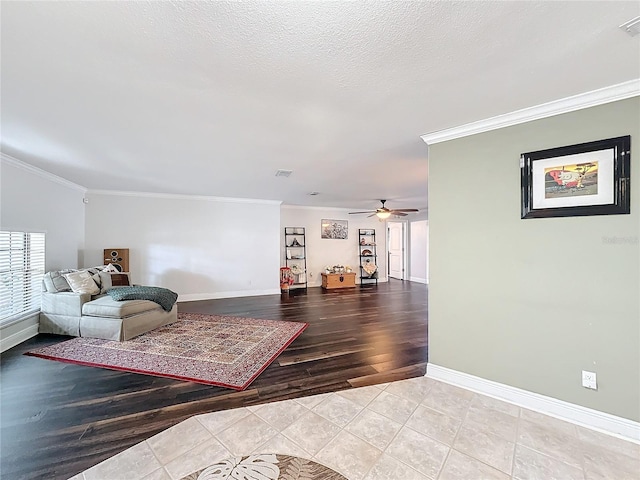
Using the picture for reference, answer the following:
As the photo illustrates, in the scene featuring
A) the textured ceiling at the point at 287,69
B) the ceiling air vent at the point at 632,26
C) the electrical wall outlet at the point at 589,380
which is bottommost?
the electrical wall outlet at the point at 589,380

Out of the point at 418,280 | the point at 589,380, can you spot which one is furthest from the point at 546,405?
the point at 418,280

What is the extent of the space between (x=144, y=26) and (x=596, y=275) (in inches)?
128

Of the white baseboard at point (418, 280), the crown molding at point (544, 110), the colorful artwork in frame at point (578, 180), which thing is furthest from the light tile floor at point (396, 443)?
the white baseboard at point (418, 280)

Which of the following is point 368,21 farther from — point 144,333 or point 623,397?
point 144,333

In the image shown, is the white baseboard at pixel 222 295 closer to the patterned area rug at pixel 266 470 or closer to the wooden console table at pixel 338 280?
the wooden console table at pixel 338 280

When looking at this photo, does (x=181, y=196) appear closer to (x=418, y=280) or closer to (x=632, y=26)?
(x=632, y=26)

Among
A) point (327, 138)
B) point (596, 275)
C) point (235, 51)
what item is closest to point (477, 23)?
point (235, 51)

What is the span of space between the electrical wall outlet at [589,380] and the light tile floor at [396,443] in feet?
1.00

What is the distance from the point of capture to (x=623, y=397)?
1.90 m

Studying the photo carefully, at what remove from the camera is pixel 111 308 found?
12.3ft

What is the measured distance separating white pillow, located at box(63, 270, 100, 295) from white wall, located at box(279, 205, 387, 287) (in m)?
4.40

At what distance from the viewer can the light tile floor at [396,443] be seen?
1.62 m

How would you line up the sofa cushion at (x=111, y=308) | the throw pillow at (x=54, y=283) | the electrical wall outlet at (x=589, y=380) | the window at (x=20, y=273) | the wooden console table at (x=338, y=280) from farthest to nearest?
the wooden console table at (x=338, y=280)
the throw pillow at (x=54, y=283)
the sofa cushion at (x=111, y=308)
the window at (x=20, y=273)
the electrical wall outlet at (x=589, y=380)

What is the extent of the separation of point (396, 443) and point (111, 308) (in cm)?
392
